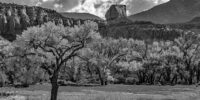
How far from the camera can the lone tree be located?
34844 mm

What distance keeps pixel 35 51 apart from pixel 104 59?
49891mm

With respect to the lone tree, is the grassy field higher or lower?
lower

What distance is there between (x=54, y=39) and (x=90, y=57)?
94.0 ft

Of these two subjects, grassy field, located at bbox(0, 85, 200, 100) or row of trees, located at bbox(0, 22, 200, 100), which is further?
grassy field, located at bbox(0, 85, 200, 100)

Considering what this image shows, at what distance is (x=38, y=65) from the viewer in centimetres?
3581

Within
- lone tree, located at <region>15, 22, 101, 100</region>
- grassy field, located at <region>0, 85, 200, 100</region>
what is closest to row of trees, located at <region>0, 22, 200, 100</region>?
lone tree, located at <region>15, 22, 101, 100</region>

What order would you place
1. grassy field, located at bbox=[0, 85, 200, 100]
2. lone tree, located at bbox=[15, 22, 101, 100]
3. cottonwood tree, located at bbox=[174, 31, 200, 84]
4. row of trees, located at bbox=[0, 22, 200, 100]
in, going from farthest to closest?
cottonwood tree, located at bbox=[174, 31, 200, 84], grassy field, located at bbox=[0, 85, 200, 100], row of trees, located at bbox=[0, 22, 200, 100], lone tree, located at bbox=[15, 22, 101, 100]

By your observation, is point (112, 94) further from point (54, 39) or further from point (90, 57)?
point (54, 39)

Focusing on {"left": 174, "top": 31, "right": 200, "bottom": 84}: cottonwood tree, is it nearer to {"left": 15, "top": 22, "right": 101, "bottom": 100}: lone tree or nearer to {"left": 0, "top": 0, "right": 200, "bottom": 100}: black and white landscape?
{"left": 0, "top": 0, "right": 200, "bottom": 100}: black and white landscape

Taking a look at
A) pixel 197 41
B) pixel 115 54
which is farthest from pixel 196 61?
pixel 115 54

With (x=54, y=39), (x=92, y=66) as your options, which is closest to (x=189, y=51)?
(x=92, y=66)

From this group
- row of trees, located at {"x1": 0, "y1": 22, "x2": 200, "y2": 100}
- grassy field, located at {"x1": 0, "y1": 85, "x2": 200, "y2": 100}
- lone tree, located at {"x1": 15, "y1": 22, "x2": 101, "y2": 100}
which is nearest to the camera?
lone tree, located at {"x1": 15, "y1": 22, "x2": 101, "y2": 100}

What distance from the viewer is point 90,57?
6444 centimetres

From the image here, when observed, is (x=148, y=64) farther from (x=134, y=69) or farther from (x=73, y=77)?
(x=73, y=77)
